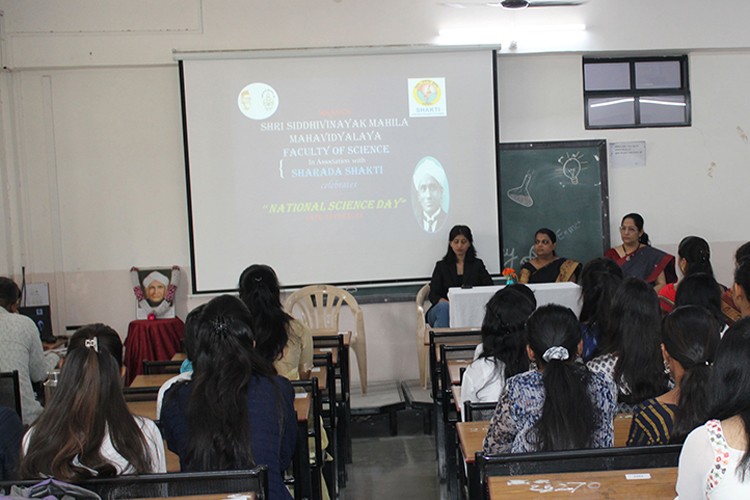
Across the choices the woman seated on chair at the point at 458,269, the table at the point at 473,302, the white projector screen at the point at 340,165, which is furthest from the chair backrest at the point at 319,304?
the table at the point at 473,302

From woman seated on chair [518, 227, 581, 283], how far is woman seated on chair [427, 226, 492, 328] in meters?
0.36

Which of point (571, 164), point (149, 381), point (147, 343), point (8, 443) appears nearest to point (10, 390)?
point (149, 381)

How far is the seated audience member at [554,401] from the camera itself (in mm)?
2281

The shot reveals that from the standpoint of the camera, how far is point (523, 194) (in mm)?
6586

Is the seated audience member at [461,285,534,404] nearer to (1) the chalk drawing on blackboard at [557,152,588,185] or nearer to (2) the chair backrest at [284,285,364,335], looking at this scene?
(2) the chair backrest at [284,285,364,335]

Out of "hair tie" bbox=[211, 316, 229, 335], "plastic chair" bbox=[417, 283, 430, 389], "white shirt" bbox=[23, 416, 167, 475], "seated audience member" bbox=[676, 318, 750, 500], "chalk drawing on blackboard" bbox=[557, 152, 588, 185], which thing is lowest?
"plastic chair" bbox=[417, 283, 430, 389]

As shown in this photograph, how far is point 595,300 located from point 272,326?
1.43 metres

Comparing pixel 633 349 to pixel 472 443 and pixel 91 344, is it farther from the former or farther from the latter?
pixel 91 344

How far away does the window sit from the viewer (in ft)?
21.8

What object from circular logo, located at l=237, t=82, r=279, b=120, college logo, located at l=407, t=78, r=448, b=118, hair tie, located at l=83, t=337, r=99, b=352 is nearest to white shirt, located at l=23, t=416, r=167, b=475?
hair tie, located at l=83, t=337, r=99, b=352

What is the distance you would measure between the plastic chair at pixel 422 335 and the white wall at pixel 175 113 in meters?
0.27

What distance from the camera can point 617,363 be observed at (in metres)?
2.97

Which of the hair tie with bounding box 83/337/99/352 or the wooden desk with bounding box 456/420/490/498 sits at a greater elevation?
the hair tie with bounding box 83/337/99/352

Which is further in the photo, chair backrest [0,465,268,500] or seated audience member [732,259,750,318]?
seated audience member [732,259,750,318]
